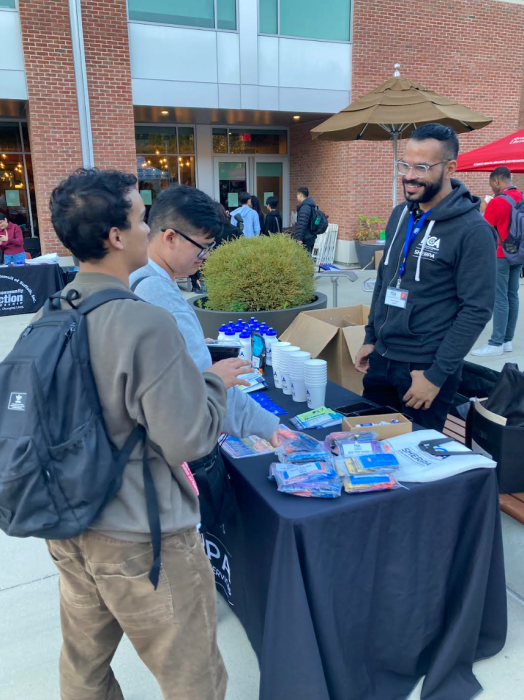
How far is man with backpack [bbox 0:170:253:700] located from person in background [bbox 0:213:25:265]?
827 centimetres

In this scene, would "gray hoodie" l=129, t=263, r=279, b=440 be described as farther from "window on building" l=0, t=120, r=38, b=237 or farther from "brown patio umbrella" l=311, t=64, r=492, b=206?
"window on building" l=0, t=120, r=38, b=237

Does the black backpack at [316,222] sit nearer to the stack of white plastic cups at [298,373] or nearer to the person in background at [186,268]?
the stack of white plastic cups at [298,373]

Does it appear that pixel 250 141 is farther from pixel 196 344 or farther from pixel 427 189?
pixel 196 344

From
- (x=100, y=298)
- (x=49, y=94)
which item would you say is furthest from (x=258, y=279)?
(x=49, y=94)

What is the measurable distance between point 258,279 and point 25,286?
5.49m

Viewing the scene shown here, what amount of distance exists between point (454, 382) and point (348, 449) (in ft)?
3.16

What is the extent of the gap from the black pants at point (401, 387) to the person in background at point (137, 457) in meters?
1.38

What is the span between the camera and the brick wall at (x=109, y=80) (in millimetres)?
10625

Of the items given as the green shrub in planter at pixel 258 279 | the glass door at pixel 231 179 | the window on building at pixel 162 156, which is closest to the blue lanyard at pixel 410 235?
the green shrub in planter at pixel 258 279

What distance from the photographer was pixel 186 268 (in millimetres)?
1938

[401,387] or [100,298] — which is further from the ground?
[100,298]

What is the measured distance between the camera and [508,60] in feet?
46.5

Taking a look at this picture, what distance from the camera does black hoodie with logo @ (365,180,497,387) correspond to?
2352 millimetres

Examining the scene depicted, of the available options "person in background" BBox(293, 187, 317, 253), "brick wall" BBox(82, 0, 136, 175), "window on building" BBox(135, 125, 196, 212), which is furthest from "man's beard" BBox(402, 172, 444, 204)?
"window on building" BBox(135, 125, 196, 212)
